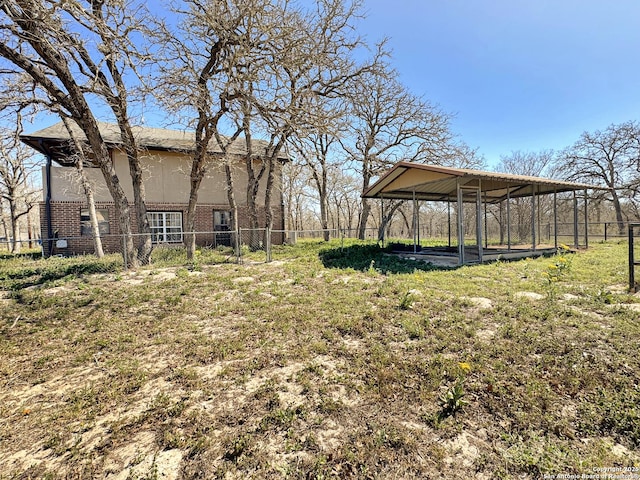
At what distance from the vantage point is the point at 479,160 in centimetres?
1772

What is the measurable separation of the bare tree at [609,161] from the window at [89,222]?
2855 cm

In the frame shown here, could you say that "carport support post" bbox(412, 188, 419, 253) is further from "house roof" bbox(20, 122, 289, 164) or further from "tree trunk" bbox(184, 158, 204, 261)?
"tree trunk" bbox(184, 158, 204, 261)

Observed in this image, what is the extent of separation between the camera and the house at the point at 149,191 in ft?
41.7

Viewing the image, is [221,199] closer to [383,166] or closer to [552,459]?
[383,166]

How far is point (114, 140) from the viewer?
512 inches

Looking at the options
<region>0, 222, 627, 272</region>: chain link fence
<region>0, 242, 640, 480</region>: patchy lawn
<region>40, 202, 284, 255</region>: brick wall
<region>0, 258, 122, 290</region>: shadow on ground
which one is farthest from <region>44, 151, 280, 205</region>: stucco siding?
<region>0, 242, 640, 480</region>: patchy lawn

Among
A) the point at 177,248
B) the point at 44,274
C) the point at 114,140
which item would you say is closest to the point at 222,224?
the point at 177,248

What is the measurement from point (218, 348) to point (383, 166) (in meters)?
15.5

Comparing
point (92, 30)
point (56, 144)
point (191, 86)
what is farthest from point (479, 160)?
point (56, 144)

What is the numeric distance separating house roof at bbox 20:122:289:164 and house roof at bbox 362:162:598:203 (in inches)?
187

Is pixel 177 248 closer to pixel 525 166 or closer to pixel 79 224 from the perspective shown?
pixel 79 224

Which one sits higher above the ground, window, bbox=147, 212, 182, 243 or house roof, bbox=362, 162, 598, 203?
house roof, bbox=362, 162, 598, 203

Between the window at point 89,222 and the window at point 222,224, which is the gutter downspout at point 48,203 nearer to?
the window at point 89,222

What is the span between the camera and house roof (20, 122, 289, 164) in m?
12.1
